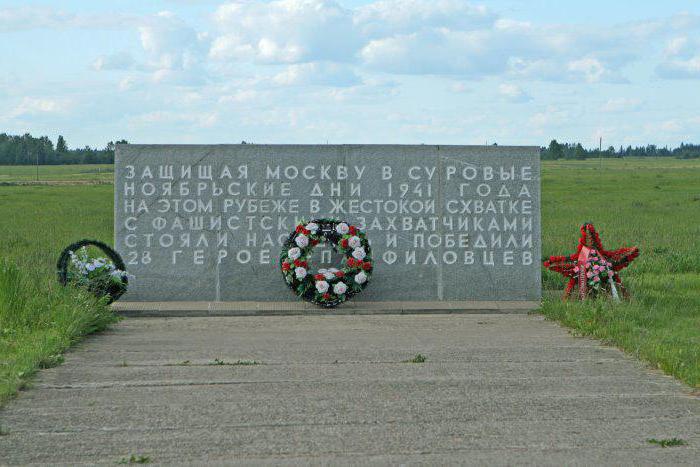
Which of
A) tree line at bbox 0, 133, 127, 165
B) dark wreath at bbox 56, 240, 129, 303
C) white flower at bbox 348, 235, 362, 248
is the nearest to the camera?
dark wreath at bbox 56, 240, 129, 303

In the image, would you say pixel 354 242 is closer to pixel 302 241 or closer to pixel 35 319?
pixel 302 241

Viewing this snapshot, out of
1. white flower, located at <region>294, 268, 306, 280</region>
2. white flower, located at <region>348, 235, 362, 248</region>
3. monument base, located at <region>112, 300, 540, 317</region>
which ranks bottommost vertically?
monument base, located at <region>112, 300, 540, 317</region>

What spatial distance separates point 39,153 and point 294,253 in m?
117

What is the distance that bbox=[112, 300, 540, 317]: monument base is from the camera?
13961 millimetres

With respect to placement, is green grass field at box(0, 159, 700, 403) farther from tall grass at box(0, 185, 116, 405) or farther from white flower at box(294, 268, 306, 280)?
white flower at box(294, 268, 306, 280)

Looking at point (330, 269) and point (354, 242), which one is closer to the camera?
point (354, 242)

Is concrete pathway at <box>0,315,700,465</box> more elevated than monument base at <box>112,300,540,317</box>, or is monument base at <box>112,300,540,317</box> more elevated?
monument base at <box>112,300,540,317</box>

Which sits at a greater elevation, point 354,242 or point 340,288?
point 354,242

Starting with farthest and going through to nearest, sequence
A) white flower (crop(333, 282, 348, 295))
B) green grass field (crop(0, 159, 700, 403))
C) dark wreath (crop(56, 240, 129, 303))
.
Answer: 1. white flower (crop(333, 282, 348, 295))
2. dark wreath (crop(56, 240, 129, 303))
3. green grass field (crop(0, 159, 700, 403))

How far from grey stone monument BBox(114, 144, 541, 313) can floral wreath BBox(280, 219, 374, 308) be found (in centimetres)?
66

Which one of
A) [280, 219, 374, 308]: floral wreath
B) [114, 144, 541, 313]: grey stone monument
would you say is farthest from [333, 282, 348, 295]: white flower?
[114, 144, 541, 313]: grey stone monument

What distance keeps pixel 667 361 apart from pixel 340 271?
5.75 meters

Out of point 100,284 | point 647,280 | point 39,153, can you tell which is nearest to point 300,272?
point 100,284

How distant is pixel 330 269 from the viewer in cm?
1441
